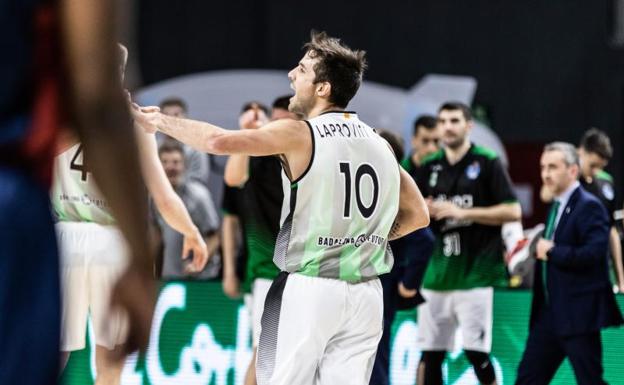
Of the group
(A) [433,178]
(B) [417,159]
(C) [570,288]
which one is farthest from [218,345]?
(C) [570,288]

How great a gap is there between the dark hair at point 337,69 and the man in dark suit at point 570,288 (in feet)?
8.90

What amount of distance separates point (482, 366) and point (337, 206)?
348cm

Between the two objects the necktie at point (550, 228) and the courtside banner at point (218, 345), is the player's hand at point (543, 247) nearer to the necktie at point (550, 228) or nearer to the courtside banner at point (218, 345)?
the necktie at point (550, 228)

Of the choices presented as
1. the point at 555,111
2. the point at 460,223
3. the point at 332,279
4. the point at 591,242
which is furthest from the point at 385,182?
the point at 555,111

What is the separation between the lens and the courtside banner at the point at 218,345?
9.02m

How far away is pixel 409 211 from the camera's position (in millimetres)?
6277

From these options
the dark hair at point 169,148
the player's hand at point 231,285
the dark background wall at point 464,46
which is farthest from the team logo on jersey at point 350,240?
the dark background wall at point 464,46

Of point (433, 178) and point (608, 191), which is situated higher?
point (433, 178)

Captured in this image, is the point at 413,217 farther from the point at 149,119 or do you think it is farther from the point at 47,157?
the point at 47,157

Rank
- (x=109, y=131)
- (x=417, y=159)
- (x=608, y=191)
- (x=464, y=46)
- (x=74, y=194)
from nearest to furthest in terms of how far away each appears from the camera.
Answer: (x=109, y=131), (x=74, y=194), (x=417, y=159), (x=608, y=191), (x=464, y=46)

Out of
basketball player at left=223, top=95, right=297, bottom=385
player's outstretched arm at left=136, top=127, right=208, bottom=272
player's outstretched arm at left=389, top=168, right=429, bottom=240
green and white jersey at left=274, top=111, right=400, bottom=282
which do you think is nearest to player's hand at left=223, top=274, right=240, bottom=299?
basketball player at left=223, top=95, right=297, bottom=385

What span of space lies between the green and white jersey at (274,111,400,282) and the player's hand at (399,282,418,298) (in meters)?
2.63

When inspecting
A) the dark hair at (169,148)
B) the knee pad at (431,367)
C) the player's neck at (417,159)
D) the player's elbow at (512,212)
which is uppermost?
the dark hair at (169,148)

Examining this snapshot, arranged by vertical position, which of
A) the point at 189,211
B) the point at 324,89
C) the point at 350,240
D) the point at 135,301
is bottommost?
the point at 189,211
